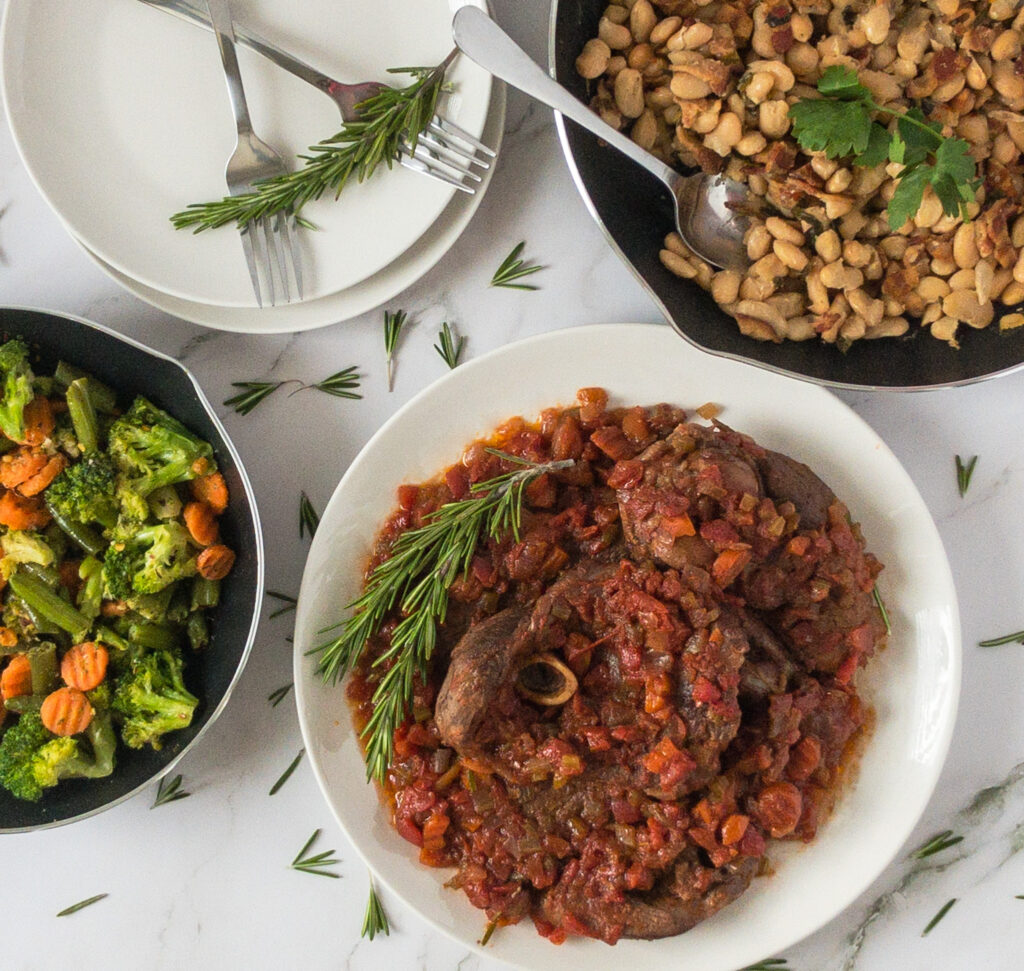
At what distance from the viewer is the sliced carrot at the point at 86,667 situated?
10.3 ft

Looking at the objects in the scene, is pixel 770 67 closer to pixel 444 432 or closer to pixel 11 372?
pixel 444 432

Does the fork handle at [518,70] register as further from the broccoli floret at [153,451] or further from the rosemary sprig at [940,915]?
the rosemary sprig at [940,915]

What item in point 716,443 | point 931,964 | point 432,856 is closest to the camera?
point 716,443

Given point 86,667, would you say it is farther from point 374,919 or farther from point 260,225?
point 260,225

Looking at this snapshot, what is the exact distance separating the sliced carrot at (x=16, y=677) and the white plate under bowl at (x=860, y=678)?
965 mm

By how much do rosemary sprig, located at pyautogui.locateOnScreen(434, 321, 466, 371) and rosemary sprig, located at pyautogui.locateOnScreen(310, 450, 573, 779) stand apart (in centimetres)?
52

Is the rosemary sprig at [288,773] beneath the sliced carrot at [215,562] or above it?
beneath

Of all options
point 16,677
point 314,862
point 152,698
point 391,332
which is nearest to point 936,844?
point 314,862

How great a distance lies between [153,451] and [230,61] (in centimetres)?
133

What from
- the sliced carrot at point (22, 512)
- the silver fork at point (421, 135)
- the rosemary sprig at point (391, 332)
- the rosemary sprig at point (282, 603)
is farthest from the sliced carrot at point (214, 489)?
the silver fork at point (421, 135)

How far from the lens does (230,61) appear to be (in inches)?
117

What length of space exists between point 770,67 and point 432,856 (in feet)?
9.26

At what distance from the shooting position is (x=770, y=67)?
2715 millimetres

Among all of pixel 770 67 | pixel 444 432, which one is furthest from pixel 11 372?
pixel 770 67
